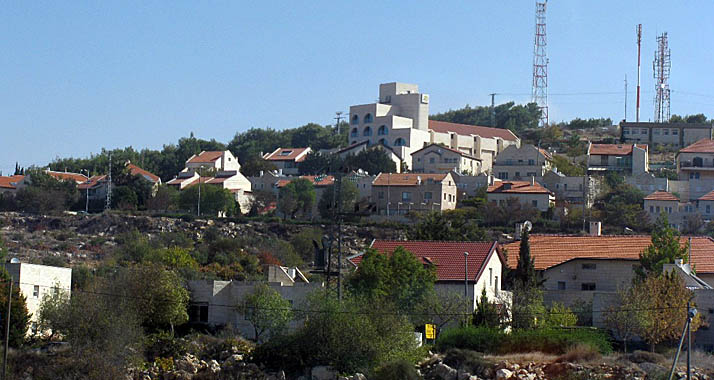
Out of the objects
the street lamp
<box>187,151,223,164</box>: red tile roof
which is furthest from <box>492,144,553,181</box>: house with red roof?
the street lamp

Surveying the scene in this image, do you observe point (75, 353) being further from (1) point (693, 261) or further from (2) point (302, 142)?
(2) point (302, 142)

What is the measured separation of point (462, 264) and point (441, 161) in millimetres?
59875

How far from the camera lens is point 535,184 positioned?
9662 centimetres

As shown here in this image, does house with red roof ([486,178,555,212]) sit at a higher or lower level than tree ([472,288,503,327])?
higher

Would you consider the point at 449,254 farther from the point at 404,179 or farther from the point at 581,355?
the point at 404,179

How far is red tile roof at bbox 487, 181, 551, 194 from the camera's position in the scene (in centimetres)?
9381

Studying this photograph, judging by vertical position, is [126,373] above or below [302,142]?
below

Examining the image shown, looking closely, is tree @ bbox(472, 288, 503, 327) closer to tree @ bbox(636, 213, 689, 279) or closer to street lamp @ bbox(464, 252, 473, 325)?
street lamp @ bbox(464, 252, 473, 325)

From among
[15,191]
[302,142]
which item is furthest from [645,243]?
[302,142]

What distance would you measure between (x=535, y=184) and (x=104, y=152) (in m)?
62.9

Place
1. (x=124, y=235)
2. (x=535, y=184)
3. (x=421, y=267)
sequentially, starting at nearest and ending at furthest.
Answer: (x=421, y=267) < (x=124, y=235) < (x=535, y=184)

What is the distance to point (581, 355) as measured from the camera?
136 ft

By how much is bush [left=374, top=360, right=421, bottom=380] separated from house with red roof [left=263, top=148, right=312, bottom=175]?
76.3 m

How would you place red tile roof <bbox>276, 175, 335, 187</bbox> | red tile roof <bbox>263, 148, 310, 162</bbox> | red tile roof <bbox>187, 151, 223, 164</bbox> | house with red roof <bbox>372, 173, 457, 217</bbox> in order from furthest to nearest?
1. red tile roof <bbox>263, 148, 310, 162</bbox>
2. red tile roof <bbox>187, 151, 223, 164</bbox>
3. red tile roof <bbox>276, 175, 335, 187</bbox>
4. house with red roof <bbox>372, 173, 457, 217</bbox>
